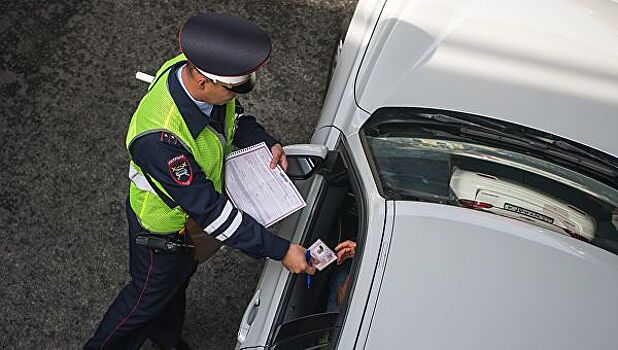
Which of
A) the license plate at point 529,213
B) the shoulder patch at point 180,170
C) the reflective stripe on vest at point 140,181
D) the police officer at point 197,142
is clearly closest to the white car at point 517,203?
the license plate at point 529,213

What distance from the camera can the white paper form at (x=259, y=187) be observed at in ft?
8.79

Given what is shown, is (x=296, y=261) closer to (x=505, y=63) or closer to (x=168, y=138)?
(x=168, y=138)

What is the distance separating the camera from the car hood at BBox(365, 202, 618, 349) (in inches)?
83.1

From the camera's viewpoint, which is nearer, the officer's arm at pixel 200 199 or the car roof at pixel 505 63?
the officer's arm at pixel 200 199

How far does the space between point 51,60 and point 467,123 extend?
8.18 feet

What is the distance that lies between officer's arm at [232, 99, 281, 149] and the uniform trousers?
1.53 feet

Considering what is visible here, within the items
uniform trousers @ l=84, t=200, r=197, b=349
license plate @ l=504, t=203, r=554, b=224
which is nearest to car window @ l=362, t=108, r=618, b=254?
license plate @ l=504, t=203, r=554, b=224

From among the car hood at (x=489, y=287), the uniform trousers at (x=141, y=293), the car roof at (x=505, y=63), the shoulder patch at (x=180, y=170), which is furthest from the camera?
the uniform trousers at (x=141, y=293)

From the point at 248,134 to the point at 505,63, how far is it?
0.97m

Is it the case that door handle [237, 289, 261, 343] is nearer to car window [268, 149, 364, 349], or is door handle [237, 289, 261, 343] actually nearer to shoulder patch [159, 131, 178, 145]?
car window [268, 149, 364, 349]

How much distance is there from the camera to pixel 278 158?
277 cm

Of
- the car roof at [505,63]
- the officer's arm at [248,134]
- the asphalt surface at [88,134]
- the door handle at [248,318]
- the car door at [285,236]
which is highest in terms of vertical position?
the car roof at [505,63]

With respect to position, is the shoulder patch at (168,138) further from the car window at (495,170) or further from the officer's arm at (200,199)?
the car window at (495,170)

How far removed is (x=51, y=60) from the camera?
166 inches
